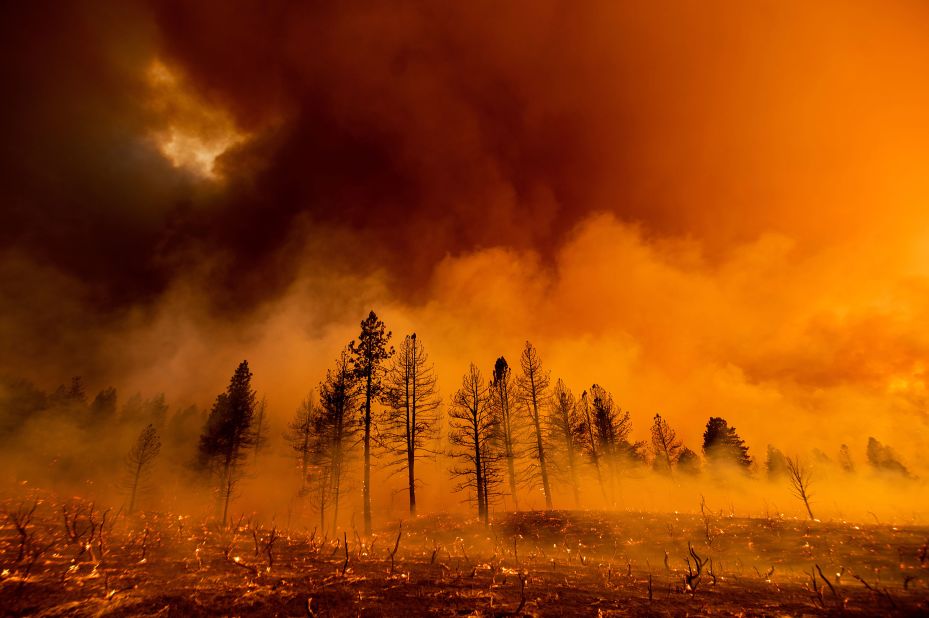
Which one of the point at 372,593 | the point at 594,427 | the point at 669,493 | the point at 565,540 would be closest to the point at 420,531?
the point at 565,540

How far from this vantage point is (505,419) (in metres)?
36.2

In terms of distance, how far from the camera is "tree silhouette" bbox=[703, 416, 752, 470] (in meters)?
51.2

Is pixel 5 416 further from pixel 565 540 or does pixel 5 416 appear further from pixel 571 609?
pixel 571 609

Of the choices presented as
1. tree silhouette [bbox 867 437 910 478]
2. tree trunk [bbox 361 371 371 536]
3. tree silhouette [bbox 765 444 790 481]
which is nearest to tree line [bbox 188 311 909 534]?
tree trunk [bbox 361 371 371 536]

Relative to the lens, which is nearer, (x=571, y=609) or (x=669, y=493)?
(x=571, y=609)

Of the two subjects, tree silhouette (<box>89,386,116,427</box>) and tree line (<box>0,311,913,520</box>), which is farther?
tree silhouette (<box>89,386,116,427</box>)

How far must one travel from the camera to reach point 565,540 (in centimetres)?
2303

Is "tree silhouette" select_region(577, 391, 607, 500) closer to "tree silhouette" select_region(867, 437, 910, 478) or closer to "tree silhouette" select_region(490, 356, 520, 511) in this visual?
"tree silhouette" select_region(490, 356, 520, 511)

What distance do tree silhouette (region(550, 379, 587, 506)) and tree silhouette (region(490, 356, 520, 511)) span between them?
5581 millimetres

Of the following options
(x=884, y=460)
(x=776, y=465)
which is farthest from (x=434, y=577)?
(x=884, y=460)

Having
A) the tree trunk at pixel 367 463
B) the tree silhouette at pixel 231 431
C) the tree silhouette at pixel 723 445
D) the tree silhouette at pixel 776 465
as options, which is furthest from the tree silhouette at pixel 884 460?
the tree silhouette at pixel 231 431

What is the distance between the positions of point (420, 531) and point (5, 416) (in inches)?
2353

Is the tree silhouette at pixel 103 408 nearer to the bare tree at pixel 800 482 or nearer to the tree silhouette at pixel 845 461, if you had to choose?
the bare tree at pixel 800 482

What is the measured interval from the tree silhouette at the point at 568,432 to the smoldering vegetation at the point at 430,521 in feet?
0.69
